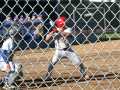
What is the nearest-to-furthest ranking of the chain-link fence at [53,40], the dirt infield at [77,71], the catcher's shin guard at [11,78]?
the chain-link fence at [53,40] → the catcher's shin guard at [11,78] → the dirt infield at [77,71]

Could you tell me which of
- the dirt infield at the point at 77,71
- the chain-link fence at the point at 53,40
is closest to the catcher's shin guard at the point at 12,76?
the chain-link fence at the point at 53,40

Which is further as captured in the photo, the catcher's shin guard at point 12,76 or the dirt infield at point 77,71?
the dirt infield at point 77,71

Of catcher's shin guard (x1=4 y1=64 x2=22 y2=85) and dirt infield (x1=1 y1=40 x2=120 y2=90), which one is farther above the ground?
catcher's shin guard (x1=4 y1=64 x2=22 y2=85)

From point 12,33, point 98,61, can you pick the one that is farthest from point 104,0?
point 98,61

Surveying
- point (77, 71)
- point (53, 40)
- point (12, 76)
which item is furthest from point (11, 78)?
point (77, 71)

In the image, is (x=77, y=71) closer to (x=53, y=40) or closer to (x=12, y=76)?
(x=12, y=76)

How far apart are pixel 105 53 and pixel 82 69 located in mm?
6827

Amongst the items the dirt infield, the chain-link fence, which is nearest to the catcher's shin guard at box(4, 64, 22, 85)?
the chain-link fence

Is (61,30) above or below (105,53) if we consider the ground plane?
above

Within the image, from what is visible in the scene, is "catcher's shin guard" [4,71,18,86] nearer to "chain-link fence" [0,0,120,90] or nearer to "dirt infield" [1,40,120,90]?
"chain-link fence" [0,0,120,90]

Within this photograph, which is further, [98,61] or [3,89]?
[98,61]

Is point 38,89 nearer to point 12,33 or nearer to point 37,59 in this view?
point 12,33

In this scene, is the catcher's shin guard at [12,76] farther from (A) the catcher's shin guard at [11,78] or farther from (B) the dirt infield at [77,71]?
(B) the dirt infield at [77,71]

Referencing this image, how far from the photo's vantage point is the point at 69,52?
1094 cm
